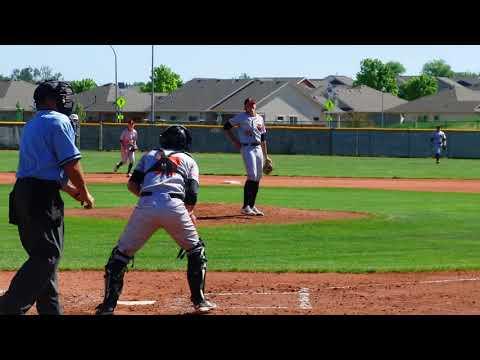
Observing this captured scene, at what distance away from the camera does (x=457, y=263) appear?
1313 cm

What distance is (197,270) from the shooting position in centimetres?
898

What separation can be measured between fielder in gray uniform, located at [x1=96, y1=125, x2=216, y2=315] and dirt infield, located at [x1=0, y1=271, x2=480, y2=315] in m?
0.50

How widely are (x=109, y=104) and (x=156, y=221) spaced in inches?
4043

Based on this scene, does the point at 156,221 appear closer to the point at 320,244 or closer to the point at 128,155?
the point at 320,244

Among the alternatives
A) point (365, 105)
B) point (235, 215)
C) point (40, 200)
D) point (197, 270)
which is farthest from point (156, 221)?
point (365, 105)

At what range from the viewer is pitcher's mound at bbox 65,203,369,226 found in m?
18.0

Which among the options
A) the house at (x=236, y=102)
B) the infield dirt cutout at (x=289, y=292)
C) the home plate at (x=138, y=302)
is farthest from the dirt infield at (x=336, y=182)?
the house at (x=236, y=102)

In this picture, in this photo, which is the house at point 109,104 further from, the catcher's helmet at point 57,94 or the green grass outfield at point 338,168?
the catcher's helmet at point 57,94

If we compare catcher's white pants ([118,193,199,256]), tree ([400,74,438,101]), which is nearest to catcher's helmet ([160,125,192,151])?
catcher's white pants ([118,193,199,256])

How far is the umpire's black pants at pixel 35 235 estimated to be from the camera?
7.74m
